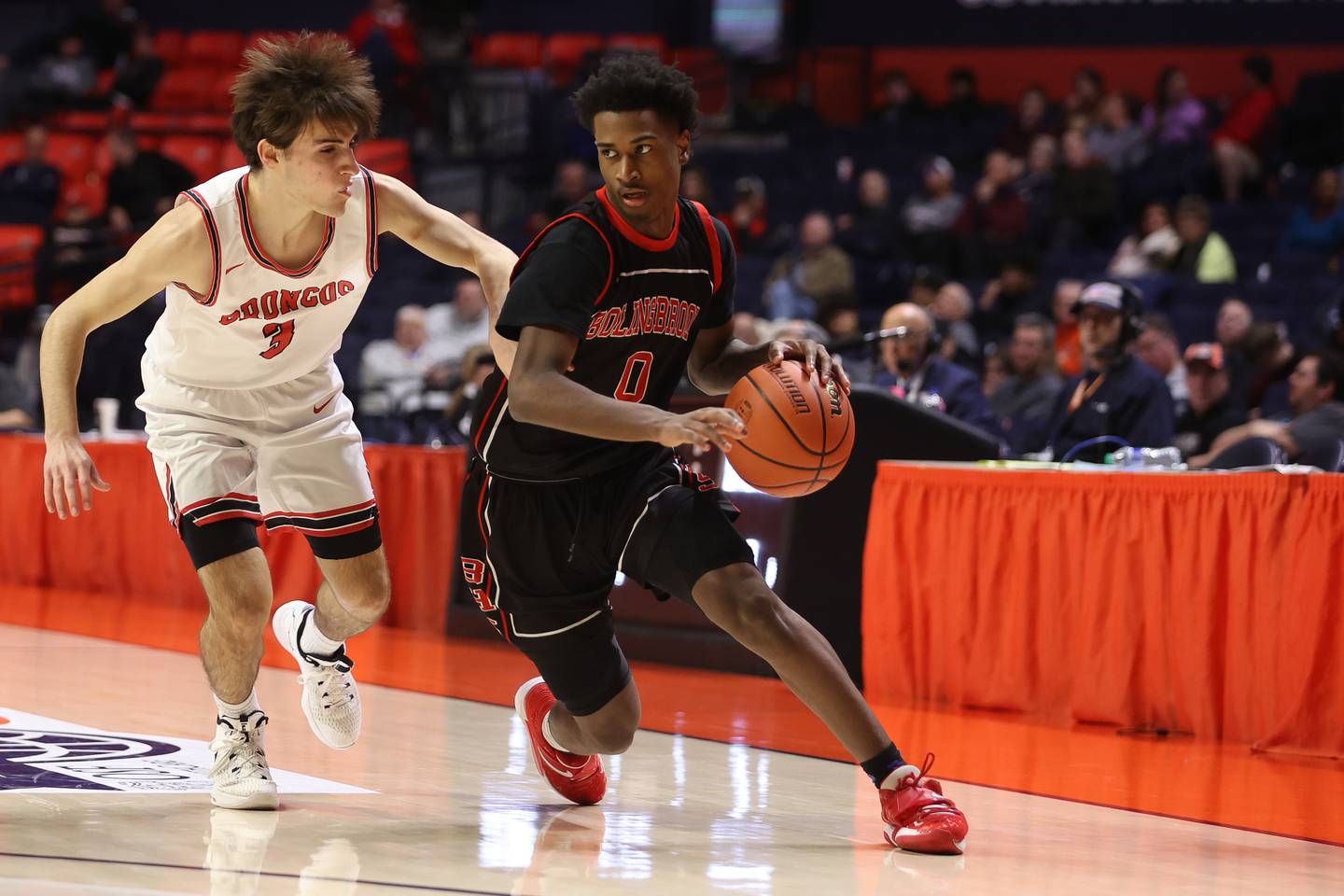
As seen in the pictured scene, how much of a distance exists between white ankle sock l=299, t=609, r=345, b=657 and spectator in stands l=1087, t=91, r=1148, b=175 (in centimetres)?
982

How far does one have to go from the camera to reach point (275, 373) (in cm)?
434

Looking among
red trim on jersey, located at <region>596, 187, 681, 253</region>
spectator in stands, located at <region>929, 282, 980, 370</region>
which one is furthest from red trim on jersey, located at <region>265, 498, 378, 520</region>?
spectator in stands, located at <region>929, 282, 980, 370</region>

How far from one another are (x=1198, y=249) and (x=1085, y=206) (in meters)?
1.31

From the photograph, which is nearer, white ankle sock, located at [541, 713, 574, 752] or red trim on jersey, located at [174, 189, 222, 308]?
red trim on jersey, located at [174, 189, 222, 308]

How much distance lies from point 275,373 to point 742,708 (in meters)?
2.62

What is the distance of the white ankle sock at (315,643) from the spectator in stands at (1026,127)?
10221mm

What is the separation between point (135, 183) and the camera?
14891mm

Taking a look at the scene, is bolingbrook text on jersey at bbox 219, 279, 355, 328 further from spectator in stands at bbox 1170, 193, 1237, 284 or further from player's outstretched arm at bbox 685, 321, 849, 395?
spectator in stands at bbox 1170, 193, 1237, 284

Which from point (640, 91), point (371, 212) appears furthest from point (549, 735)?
point (640, 91)

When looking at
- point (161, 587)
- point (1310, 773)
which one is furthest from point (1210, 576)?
point (161, 587)

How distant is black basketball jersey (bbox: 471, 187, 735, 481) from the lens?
366cm

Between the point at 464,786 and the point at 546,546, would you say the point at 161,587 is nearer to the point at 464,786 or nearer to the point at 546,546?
the point at 464,786

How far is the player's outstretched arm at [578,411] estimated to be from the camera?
132 inches

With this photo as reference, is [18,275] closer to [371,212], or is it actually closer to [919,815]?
[371,212]
